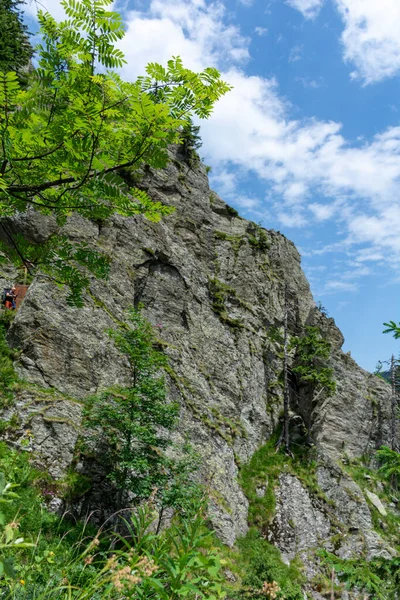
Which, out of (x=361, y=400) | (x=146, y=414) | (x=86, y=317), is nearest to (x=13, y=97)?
(x=146, y=414)

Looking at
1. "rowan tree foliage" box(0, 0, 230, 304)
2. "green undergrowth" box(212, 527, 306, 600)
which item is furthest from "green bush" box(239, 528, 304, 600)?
"rowan tree foliage" box(0, 0, 230, 304)

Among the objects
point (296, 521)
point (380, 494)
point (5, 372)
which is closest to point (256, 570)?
point (5, 372)

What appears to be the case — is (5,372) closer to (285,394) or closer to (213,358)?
(213,358)

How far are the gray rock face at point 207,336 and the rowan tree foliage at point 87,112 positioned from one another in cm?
1051

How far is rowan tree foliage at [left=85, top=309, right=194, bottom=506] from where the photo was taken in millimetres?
10805

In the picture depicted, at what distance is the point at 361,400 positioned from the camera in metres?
35.3

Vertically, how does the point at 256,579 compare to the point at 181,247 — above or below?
below

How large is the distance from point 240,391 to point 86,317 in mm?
11743

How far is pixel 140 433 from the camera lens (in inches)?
433

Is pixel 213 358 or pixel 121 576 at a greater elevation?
pixel 213 358

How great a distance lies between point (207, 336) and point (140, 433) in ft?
43.4

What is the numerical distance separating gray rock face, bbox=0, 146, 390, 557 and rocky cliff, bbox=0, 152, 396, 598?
73 millimetres

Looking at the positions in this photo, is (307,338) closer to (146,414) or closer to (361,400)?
(361,400)

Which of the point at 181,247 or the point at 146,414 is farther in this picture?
the point at 181,247
